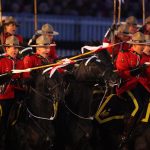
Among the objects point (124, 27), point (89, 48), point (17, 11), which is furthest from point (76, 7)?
point (89, 48)

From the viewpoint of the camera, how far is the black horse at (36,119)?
669 inches

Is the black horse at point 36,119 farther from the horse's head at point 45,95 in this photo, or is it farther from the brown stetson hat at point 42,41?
the brown stetson hat at point 42,41

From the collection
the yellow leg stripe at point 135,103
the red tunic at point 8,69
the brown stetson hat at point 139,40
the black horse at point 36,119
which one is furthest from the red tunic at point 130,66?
the red tunic at point 8,69

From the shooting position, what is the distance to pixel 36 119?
17406 millimetres

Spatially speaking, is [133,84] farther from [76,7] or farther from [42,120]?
[76,7]

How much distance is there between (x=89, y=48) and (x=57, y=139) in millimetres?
1714

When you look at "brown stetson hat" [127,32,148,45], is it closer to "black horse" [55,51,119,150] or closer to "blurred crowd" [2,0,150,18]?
"black horse" [55,51,119,150]

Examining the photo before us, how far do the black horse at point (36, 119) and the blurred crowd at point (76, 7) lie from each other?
10224 millimetres

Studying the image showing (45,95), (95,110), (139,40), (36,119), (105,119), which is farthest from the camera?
(105,119)

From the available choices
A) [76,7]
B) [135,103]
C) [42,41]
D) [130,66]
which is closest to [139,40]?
[130,66]

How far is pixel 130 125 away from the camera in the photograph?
58.4 feet

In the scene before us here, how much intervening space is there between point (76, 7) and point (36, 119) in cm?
1156

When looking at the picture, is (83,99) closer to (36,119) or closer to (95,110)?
(95,110)

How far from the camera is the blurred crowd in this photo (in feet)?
91.0
